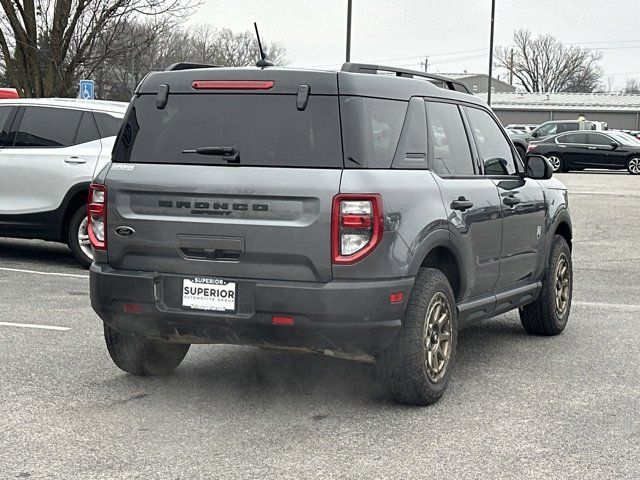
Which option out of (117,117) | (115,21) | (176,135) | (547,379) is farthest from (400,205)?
(115,21)

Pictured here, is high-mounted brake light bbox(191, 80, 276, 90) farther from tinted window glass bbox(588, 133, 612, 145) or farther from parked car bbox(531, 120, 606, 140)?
parked car bbox(531, 120, 606, 140)

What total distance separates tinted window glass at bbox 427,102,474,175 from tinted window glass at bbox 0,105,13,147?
22.3 feet

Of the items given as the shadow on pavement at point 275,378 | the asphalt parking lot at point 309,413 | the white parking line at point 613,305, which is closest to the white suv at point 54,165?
the asphalt parking lot at point 309,413

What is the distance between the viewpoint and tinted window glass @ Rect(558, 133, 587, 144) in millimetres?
35938

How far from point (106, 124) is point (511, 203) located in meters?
5.83

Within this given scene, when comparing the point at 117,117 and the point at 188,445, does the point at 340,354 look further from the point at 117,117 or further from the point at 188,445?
the point at 117,117

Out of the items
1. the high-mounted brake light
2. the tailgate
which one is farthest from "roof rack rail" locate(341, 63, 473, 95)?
the tailgate

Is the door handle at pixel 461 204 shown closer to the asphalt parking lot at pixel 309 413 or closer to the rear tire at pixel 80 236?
the asphalt parking lot at pixel 309 413

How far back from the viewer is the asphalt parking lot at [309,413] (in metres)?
4.82

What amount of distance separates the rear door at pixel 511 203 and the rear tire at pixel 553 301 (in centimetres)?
35

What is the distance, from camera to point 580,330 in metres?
8.47

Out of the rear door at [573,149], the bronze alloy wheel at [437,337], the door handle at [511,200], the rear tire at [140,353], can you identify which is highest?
the door handle at [511,200]

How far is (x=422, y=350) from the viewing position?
18.9ft

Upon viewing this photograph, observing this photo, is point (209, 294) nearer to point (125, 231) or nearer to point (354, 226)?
point (125, 231)
